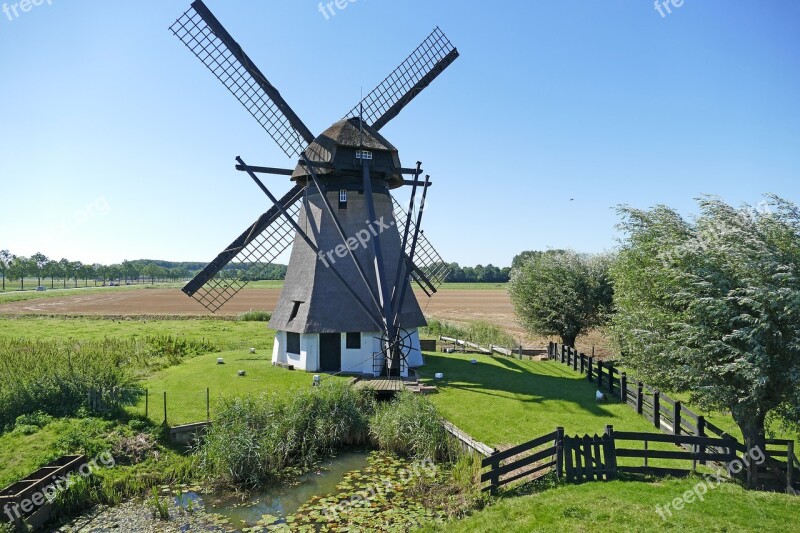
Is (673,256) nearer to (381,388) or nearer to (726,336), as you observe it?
(726,336)

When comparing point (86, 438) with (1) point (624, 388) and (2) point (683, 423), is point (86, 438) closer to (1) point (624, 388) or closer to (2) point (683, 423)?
(2) point (683, 423)

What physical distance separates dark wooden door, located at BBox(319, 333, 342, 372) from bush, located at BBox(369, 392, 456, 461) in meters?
6.07

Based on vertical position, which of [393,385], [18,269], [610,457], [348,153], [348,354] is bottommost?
[610,457]

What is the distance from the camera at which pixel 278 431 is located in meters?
13.2

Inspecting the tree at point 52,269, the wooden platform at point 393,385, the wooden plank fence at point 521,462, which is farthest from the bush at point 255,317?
the tree at point 52,269

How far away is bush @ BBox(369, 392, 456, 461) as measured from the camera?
1280 cm

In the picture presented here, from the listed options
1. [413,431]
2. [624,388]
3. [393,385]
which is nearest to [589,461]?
[413,431]

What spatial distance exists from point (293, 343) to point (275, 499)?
10.2 m

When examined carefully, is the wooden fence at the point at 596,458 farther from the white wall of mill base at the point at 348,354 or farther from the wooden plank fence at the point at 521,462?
the white wall of mill base at the point at 348,354

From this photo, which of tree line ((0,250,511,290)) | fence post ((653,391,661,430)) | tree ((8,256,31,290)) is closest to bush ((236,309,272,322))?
tree line ((0,250,511,290))

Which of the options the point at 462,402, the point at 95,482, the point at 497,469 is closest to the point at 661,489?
the point at 497,469

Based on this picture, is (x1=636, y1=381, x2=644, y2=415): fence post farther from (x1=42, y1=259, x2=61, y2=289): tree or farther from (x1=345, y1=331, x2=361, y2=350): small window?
(x1=42, y1=259, x2=61, y2=289): tree

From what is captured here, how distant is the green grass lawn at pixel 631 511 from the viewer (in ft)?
27.0

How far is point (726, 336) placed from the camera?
31.7 feet
